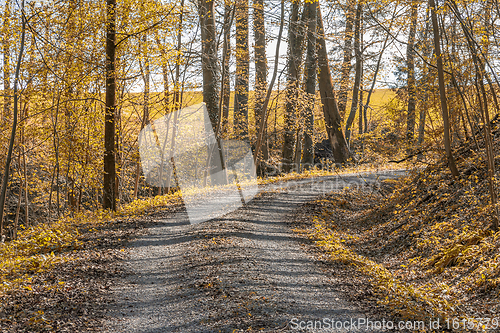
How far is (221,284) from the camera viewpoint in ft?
18.3

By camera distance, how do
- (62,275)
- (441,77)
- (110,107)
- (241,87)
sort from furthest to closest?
(241,87), (110,107), (441,77), (62,275)

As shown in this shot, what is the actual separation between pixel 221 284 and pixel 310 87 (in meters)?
15.3

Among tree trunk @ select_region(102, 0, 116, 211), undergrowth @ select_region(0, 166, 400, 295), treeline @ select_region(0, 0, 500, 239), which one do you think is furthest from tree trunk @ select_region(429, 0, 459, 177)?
undergrowth @ select_region(0, 166, 400, 295)

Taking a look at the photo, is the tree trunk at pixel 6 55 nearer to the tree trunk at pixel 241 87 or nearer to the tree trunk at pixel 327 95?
the tree trunk at pixel 241 87

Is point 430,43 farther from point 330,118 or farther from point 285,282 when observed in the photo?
point 285,282

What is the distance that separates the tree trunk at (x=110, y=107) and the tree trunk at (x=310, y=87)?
8986mm

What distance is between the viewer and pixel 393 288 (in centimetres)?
564

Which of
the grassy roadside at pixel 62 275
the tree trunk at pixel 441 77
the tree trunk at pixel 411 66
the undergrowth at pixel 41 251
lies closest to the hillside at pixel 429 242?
the tree trunk at pixel 441 77

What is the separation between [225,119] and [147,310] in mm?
16226

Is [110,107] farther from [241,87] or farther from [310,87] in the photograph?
[310,87]

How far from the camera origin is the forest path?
4586 mm

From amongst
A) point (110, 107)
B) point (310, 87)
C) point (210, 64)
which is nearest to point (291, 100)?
point (310, 87)

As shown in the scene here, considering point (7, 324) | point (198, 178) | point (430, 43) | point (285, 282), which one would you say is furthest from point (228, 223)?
point (198, 178)

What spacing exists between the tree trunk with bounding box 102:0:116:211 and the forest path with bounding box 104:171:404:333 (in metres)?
2.72
